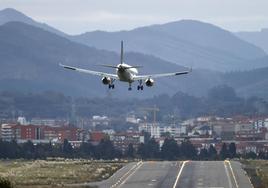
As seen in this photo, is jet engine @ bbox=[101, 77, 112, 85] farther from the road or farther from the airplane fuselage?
the road

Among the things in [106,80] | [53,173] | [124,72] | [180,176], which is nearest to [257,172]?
[180,176]

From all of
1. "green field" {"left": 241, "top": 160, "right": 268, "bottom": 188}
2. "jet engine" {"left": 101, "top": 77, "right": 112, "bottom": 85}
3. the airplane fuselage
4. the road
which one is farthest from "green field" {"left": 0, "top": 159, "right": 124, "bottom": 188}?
"green field" {"left": 241, "top": 160, "right": 268, "bottom": 188}

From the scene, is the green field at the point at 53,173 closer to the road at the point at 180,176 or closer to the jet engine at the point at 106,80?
the road at the point at 180,176

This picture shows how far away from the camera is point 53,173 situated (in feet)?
465

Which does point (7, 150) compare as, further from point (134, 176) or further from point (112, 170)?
point (134, 176)

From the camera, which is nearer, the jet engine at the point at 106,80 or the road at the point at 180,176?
the jet engine at the point at 106,80

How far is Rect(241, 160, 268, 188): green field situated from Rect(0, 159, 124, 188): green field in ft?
54.1

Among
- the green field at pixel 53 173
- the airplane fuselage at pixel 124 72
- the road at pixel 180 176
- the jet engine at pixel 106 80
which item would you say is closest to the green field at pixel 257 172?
the road at pixel 180 176

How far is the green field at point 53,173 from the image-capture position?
412ft

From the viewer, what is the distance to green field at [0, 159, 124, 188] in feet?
412

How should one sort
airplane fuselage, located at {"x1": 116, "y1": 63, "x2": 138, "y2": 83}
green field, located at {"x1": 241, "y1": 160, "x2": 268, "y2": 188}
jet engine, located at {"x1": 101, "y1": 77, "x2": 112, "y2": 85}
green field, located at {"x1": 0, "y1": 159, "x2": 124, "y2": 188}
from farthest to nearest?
green field, located at {"x1": 241, "y1": 160, "x2": 268, "y2": 188} < green field, located at {"x1": 0, "y1": 159, "x2": 124, "y2": 188} < airplane fuselage, located at {"x1": 116, "y1": 63, "x2": 138, "y2": 83} < jet engine, located at {"x1": 101, "y1": 77, "x2": 112, "y2": 85}

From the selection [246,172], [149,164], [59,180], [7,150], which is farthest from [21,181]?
[7,150]

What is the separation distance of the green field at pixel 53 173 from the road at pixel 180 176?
2.31m

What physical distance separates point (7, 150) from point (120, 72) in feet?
264
